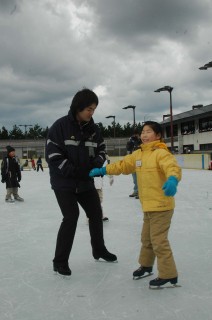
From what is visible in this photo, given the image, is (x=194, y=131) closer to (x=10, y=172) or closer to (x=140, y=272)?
(x=10, y=172)

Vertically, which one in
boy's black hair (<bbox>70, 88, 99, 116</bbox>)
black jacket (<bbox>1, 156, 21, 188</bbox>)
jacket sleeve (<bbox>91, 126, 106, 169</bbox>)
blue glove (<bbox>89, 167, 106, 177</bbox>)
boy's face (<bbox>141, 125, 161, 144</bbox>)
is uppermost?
boy's black hair (<bbox>70, 88, 99, 116</bbox>)

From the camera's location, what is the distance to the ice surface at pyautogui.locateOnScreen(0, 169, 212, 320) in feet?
7.89

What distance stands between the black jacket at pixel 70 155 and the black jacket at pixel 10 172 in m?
5.62

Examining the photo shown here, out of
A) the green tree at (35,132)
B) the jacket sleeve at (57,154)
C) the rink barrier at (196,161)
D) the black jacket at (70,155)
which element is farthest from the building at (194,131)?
the green tree at (35,132)

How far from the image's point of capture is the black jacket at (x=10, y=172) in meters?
8.54

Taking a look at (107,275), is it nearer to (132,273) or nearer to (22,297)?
(132,273)

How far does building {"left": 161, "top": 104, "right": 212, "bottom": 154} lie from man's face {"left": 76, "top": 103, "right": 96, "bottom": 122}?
32.7 m

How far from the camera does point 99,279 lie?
10.0 ft

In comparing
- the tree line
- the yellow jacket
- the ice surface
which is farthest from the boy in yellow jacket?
the tree line

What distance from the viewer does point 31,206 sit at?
25.5 ft

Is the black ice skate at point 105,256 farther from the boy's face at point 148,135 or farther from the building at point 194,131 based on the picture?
the building at point 194,131

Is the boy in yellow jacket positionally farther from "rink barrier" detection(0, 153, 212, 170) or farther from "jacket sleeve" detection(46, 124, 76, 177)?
"rink barrier" detection(0, 153, 212, 170)

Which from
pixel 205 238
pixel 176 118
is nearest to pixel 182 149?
pixel 176 118

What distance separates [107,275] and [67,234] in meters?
0.48
